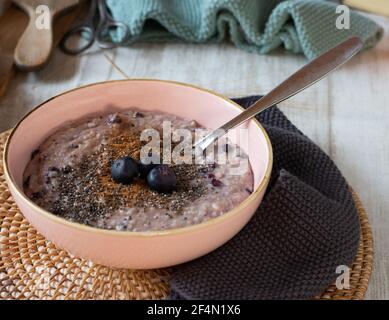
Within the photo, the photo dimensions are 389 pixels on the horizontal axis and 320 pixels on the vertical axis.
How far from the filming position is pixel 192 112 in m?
1.42

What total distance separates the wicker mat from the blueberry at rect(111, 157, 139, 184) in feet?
0.58

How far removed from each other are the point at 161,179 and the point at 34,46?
1.03 metres

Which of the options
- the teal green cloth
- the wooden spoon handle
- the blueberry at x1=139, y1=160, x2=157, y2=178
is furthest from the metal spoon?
the wooden spoon handle

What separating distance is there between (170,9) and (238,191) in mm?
1077

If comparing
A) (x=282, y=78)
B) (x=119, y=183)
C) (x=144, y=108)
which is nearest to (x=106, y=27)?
(x=282, y=78)

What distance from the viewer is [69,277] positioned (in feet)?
3.84

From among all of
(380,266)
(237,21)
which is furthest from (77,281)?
(237,21)

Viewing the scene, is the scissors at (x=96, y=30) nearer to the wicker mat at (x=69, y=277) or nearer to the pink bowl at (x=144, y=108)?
the pink bowl at (x=144, y=108)

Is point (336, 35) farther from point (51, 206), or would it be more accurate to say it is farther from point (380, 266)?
point (51, 206)

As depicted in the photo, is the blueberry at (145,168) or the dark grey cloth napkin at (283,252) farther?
the blueberry at (145,168)

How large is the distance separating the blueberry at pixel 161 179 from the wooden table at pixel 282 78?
2.05 feet

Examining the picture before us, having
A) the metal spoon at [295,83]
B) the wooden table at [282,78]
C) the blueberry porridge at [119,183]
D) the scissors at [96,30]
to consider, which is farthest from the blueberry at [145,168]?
the scissors at [96,30]

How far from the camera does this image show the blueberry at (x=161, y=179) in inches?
46.0

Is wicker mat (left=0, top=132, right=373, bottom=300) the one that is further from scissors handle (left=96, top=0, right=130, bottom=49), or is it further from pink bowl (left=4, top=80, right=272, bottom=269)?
scissors handle (left=96, top=0, right=130, bottom=49)
